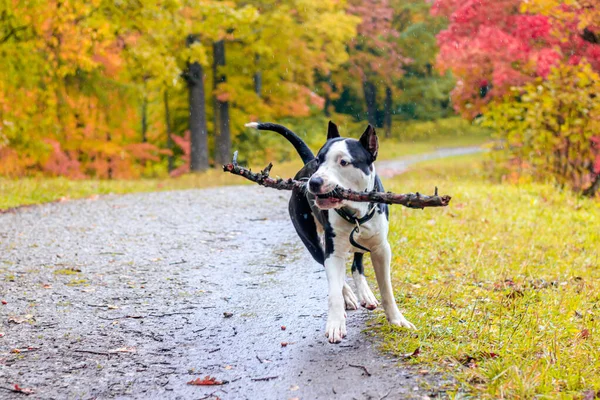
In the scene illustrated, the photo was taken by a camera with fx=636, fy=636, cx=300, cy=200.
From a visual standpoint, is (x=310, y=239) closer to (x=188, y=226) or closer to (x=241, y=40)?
(x=188, y=226)

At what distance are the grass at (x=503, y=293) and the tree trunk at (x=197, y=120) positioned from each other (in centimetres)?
1171

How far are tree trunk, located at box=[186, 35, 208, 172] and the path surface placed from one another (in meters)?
11.1

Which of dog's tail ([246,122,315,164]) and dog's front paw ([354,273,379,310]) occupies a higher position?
dog's tail ([246,122,315,164])

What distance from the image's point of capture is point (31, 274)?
21.6 feet

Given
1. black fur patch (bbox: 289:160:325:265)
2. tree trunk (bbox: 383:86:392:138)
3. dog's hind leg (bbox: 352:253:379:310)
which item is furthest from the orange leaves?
tree trunk (bbox: 383:86:392:138)

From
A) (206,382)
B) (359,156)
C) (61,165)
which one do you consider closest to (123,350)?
(206,382)

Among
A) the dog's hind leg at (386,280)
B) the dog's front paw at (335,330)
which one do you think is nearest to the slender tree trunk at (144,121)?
the dog's hind leg at (386,280)

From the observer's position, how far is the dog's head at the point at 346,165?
149 inches

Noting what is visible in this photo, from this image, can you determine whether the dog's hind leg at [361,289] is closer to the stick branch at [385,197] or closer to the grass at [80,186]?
the stick branch at [385,197]

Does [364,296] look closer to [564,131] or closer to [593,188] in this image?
[564,131]

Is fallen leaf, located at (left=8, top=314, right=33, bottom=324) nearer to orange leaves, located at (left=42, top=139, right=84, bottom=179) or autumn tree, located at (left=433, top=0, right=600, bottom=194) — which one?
autumn tree, located at (left=433, top=0, right=600, bottom=194)

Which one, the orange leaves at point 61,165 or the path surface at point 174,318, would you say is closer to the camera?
the path surface at point 174,318

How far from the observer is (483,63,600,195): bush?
10773 mm

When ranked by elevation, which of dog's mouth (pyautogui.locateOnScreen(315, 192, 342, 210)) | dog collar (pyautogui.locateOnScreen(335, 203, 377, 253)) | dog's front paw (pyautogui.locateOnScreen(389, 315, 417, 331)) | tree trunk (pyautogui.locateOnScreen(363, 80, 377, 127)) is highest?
tree trunk (pyautogui.locateOnScreen(363, 80, 377, 127))
